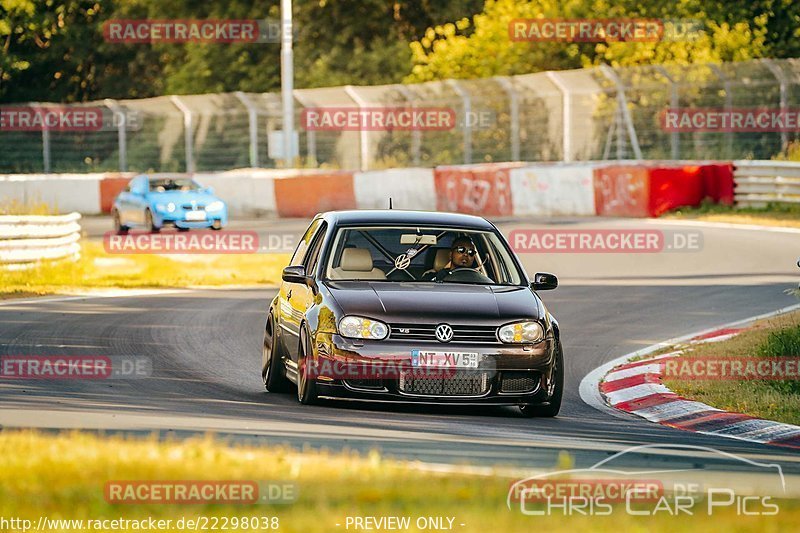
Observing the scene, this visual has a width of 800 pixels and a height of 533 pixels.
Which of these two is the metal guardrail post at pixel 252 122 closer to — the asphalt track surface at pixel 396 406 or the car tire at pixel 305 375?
the asphalt track surface at pixel 396 406

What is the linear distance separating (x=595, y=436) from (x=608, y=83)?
27895 mm

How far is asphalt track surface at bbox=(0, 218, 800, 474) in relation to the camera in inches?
353

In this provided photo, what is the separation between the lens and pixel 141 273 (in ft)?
78.3

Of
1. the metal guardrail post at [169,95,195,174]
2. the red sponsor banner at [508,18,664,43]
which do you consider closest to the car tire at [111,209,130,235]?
the metal guardrail post at [169,95,195,174]

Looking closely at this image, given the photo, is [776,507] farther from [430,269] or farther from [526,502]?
[430,269]

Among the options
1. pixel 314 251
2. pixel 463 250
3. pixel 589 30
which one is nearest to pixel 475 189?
pixel 589 30

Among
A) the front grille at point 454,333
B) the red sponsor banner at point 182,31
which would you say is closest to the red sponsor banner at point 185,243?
the front grille at point 454,333

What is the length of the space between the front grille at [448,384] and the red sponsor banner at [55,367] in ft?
9.82

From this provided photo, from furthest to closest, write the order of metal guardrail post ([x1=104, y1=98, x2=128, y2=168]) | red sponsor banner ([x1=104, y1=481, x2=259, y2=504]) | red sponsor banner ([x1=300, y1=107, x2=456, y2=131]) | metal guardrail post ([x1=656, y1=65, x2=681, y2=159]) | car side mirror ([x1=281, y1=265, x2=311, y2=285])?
metal guardrail post ([x1=104, y1=98, x2=128, y2=168]) < red sponsor banner ([x1=300, y1=107, x2=456, y2=131]) < metal guardrail post ([x1=656, y1=65, x2=681, y2=159]) < car side mirror ([x1=281, y1=265, x2=311, y2=285]) < red sponsor banner ([x1=104, y1=481, x2=259, y2=504])

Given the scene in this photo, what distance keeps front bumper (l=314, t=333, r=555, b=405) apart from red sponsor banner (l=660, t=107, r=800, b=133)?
78.3 ft

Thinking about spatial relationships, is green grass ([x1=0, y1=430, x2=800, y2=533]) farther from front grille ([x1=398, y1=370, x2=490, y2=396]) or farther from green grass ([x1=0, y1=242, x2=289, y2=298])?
green grass ([x1=0, y1=242, x2=289, y2=298])

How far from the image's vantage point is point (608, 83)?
36750mm

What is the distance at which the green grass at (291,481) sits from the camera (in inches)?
241

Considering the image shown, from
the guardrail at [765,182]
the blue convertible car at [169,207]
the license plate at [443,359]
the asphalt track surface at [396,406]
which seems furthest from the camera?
the blue convertible car at [169,207]
